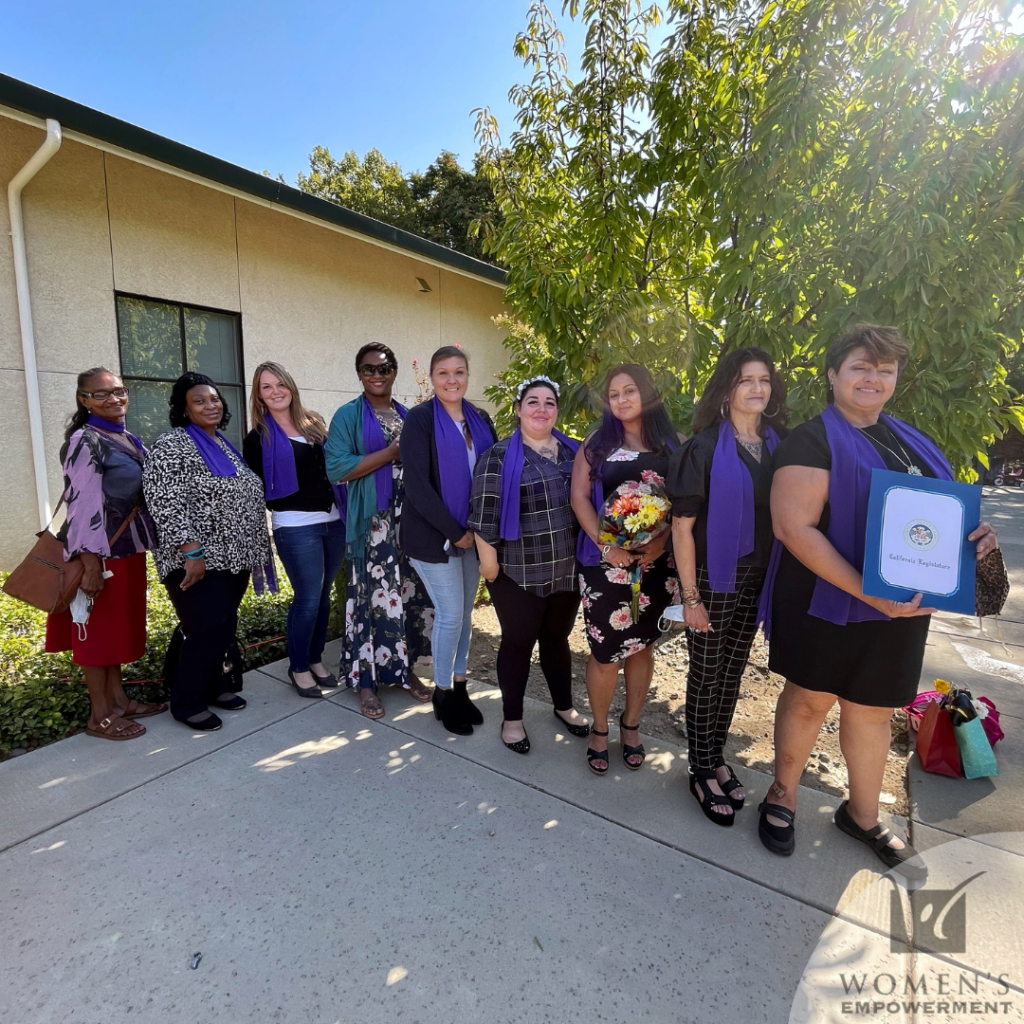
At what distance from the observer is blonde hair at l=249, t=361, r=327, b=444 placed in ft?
10.6

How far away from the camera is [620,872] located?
2.16 meters

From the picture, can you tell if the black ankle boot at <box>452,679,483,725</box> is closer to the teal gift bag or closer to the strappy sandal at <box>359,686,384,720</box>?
the strappy sandal at <box>359,686,384,720</box>

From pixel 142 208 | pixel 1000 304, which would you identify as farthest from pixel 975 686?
pixel 142 208

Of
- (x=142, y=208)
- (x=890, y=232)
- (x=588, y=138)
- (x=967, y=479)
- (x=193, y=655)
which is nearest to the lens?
(x=890, y=232)

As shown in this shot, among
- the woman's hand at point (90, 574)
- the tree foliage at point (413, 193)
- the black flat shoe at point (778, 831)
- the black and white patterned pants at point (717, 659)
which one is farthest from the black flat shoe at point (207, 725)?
the tree foliage at point (413, 193)

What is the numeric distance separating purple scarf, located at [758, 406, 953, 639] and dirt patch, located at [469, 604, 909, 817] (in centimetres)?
122

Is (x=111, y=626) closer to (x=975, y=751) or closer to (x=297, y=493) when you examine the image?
(x=297, y=493)

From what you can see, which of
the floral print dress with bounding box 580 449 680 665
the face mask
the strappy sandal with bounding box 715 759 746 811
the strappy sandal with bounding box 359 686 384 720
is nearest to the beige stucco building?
the face mask

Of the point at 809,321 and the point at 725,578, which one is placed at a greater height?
the point at 809,321

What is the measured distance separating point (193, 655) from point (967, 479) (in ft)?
14.4

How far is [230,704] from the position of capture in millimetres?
3297

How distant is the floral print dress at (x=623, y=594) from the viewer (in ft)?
8.40

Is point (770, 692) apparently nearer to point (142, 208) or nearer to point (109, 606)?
point (109, 606)

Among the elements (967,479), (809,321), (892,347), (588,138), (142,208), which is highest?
(142,208)
